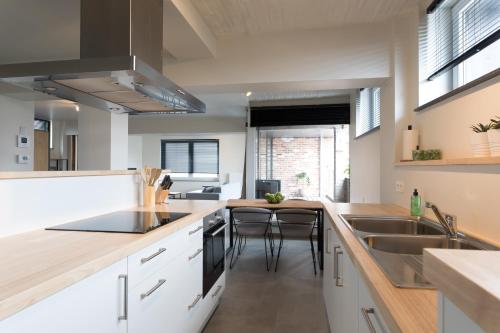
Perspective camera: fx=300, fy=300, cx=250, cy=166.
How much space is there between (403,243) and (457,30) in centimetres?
162

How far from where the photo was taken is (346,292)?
146 centimetres

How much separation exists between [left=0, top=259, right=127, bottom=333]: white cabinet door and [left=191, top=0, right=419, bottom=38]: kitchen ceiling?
2.20 meters

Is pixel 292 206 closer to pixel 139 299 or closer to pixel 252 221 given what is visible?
pixel 252 221

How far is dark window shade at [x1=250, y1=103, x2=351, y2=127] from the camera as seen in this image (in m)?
5.66

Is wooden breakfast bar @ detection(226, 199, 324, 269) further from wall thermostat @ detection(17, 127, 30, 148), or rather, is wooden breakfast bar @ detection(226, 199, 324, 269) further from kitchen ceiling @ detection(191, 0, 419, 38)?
wall thermostat @ detection(17, 127, 30, 148)

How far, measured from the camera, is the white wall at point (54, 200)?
1.33 metres

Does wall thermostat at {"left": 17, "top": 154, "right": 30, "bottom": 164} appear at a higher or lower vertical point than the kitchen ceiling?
lower

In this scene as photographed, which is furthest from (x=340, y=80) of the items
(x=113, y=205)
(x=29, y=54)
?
(x=29, y=54)

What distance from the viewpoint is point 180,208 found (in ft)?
7.71

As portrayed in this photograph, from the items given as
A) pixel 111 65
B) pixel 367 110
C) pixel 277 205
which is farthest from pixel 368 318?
pixel 367 110

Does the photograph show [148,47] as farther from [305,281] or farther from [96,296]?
[305,281]

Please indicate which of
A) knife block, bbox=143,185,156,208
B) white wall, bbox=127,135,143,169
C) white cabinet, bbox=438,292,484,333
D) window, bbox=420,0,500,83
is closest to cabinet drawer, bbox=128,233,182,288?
knife block, bbox=143,185,156,208

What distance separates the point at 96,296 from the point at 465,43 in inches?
99.0

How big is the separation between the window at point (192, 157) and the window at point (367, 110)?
221 inches
